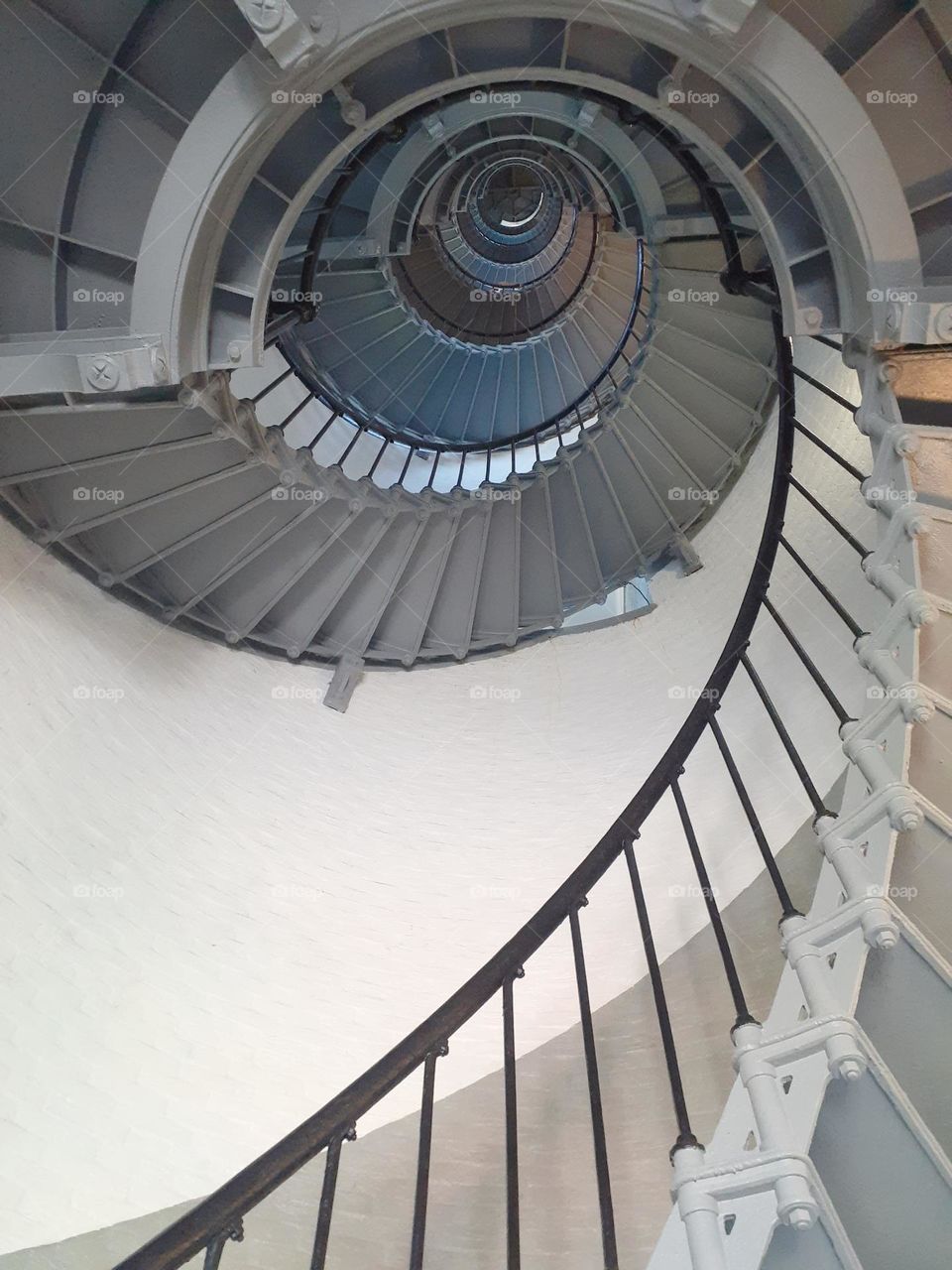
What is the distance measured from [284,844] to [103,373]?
10.5 ft

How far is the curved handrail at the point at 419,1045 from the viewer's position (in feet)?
6.46

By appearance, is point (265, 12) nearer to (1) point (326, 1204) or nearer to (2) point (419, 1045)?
(2) point (419, 1045)

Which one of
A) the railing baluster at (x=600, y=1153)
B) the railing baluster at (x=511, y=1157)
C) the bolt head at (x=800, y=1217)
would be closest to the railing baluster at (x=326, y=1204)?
the railing baluster at (x=511, y=1157)

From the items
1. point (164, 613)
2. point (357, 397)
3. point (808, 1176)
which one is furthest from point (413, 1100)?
point (357, 397)

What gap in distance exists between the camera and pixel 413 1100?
4.24 meters

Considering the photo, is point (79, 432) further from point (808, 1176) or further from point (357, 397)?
point (357, 397)

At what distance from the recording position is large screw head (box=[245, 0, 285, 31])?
11.3 ft

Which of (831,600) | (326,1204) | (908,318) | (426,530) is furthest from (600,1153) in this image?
(426,530)

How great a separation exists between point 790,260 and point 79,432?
153 inches

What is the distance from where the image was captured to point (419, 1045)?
7.82 feet

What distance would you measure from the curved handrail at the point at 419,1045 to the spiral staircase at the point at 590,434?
12 millimetres

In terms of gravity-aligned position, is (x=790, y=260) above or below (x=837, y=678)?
above

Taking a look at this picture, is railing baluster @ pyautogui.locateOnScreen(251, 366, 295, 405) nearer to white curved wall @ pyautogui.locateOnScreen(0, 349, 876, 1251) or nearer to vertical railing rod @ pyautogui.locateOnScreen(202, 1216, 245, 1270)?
white curved wall @ pyautogui.locateOnScreen(0, 349, 876, 1251)

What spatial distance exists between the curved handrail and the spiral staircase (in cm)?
1
